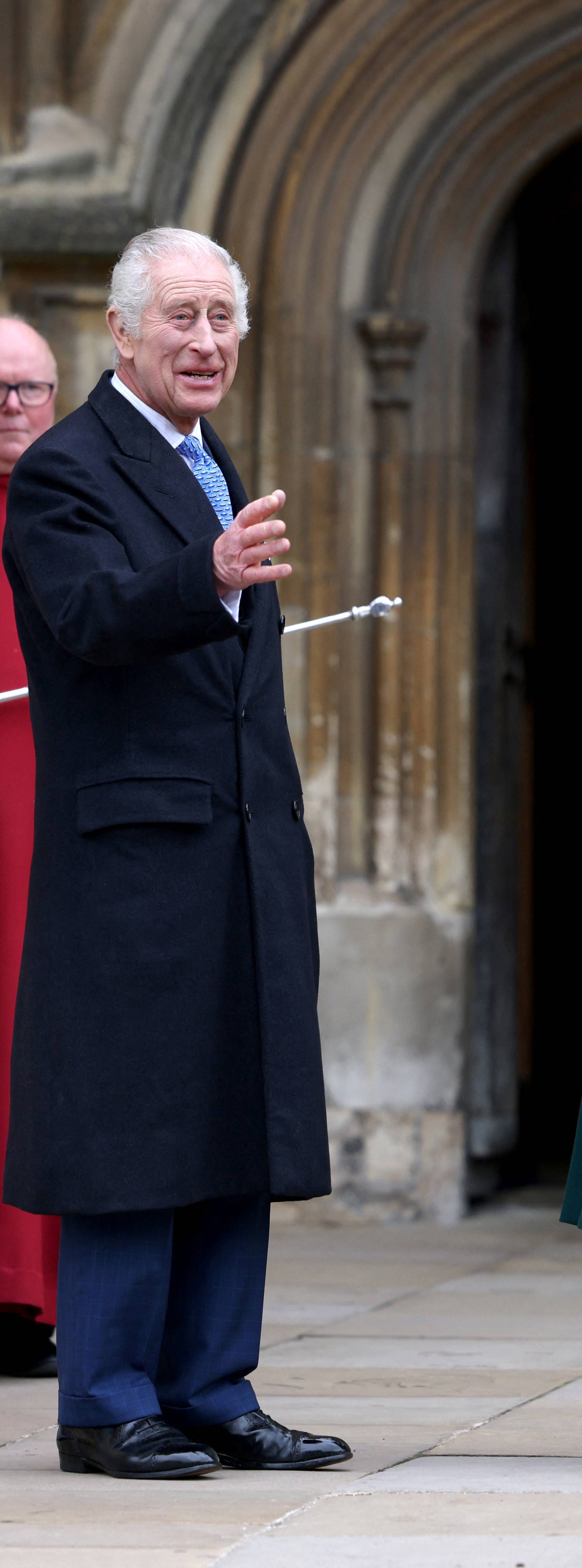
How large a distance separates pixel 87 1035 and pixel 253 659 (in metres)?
0.51

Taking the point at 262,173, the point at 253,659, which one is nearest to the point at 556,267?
the point at 262,173

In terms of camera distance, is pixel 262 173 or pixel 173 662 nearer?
pixel 173 662

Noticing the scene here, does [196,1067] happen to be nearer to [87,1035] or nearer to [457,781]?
[87,1035]

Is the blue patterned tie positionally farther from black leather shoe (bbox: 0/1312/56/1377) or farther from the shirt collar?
black leather shoe (bbox: 0/1312/56/1377)

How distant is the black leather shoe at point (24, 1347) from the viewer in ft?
13.3

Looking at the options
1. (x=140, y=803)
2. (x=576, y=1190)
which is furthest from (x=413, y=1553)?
(x=140, y=803)

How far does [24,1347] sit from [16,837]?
2.73ft

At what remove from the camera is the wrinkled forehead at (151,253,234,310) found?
3043 mm

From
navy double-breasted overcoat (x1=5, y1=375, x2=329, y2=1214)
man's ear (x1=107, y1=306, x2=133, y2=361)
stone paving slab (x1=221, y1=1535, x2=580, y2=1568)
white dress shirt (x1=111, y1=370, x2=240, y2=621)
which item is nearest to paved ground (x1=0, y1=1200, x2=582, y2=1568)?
stone paving slab (x1=221, y1=1535, x2=580, y2=1568)

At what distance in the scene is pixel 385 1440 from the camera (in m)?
3.27

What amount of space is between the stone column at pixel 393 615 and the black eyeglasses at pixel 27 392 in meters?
2.03

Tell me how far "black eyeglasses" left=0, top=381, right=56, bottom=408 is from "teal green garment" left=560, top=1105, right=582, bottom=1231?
1.69m

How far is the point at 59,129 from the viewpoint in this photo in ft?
18.2

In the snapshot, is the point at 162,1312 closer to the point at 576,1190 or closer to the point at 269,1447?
the point at 269,1447
